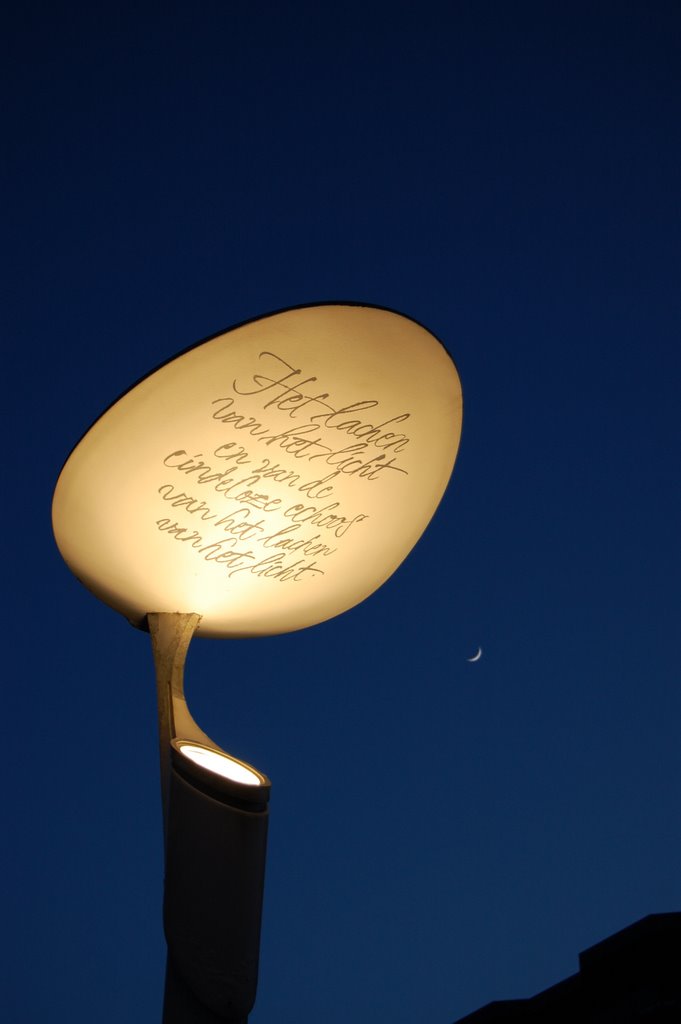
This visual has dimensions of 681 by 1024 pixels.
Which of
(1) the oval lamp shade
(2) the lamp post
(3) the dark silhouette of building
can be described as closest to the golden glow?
(2) the lamp post

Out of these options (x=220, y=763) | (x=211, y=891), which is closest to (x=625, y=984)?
(x=220, y=763)

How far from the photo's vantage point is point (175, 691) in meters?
4.91

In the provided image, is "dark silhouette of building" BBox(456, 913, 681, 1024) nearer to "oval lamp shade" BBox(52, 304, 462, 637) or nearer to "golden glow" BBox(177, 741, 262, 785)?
"oval lamp shade" BBox(52, 304, 462, 637)

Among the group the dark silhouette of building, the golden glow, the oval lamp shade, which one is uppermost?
the oval lamp shade

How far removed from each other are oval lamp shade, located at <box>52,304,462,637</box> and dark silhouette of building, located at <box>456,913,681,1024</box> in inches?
380

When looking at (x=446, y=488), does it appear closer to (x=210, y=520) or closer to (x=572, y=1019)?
(x=210, y=520)

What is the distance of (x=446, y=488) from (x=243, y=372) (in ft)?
4.82

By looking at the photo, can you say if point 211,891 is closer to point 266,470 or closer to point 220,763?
point 220,763

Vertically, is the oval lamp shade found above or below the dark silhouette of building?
above

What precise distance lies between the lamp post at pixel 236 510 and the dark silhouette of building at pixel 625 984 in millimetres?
9627

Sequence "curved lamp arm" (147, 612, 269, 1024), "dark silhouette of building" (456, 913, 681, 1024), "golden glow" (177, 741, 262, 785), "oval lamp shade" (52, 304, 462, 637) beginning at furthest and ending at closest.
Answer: "dark silhouette of building" (456, 913, 681, 1024), "golden glow" (177, 741, 262, 785), "oval lamp shade" (52, 304, 462, 637), "curved lamp arm" (147, 612, 269, 1024)

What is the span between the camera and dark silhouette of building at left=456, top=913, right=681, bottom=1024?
1281 centimetres

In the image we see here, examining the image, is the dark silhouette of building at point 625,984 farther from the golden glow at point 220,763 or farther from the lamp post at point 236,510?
the golden glow at point 220,763

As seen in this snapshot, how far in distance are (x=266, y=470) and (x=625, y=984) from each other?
1163 cm
